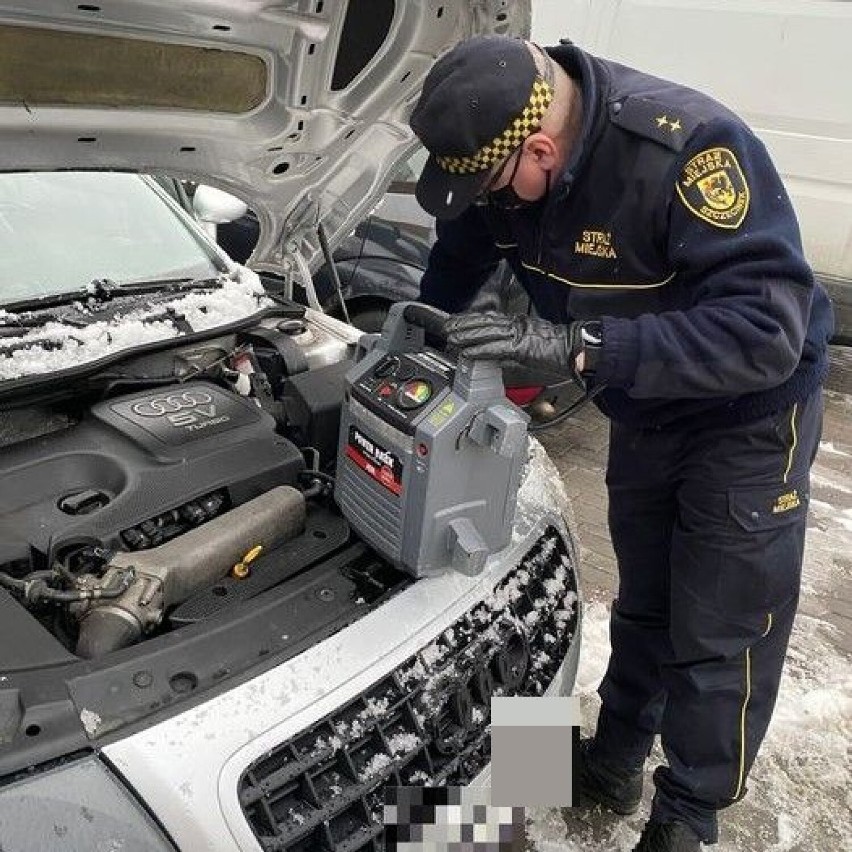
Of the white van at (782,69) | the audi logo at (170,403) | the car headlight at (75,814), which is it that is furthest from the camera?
the white van at (782,69)

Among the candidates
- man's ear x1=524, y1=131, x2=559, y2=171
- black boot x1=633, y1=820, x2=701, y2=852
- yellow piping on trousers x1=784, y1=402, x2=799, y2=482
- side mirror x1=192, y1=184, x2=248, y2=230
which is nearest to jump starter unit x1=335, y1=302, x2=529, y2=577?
man's ear x1=524, y1=131, x2=559, y2=171

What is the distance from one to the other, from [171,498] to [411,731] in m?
0.67

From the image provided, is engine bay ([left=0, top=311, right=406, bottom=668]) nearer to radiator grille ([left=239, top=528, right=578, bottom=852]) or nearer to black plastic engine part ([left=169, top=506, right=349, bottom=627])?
black plastic engine part ([left=169, top=506, right=349, bottom=627])

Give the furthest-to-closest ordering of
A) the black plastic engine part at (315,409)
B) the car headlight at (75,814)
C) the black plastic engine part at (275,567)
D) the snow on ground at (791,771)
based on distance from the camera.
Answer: the snow on ground at (791,771)
the black plastic engine part at (315,409)
the black plastic engine part at (275,567)
the car headlight at (75,814)

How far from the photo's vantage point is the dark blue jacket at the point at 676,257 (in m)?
1.57

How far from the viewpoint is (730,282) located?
5.16 feet

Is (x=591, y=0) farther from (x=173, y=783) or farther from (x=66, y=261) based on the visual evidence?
(x=173, y=783)

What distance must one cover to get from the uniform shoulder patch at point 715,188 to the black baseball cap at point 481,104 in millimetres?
300

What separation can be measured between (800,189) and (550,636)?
4.31m

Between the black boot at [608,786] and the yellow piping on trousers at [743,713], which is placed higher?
the yellow piping on trousers at [743,713]

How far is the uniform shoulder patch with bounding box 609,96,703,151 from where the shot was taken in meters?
1.65

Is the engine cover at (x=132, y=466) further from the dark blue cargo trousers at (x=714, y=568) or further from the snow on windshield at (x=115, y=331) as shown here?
the dark blue cargo trousers at (x=714, y=568)

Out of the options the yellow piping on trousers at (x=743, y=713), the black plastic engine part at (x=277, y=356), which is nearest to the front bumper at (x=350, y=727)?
the yellow piping on trousers at (x=743, y=713)

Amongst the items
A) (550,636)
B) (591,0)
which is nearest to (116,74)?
(550,636)
